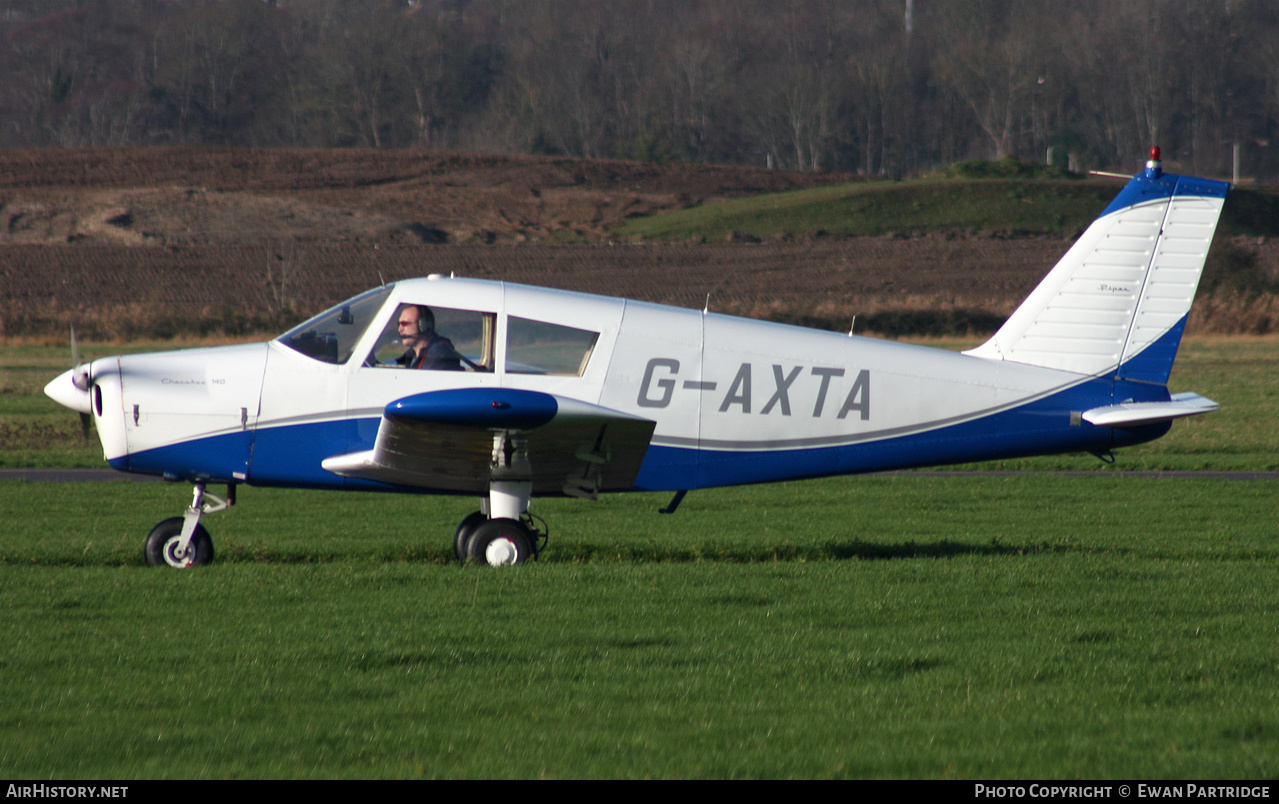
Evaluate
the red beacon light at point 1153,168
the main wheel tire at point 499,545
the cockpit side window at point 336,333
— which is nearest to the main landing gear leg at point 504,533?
the main wheel tire at point 499,545

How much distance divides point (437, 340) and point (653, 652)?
11.2 ft

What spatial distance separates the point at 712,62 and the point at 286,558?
11571cm

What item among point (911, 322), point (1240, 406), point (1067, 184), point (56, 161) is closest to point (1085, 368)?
point (1240, 406)

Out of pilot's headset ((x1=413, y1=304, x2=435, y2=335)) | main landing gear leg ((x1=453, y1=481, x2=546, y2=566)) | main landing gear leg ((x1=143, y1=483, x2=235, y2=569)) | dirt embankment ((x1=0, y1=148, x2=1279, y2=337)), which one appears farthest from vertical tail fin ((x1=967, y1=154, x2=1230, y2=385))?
dirt embankment ((x1=0, y1=148, x2=1279, y2=337))

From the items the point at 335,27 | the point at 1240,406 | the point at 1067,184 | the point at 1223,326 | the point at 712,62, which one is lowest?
the point at 1240,406

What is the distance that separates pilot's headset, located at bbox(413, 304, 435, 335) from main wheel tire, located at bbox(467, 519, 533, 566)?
1481 mm

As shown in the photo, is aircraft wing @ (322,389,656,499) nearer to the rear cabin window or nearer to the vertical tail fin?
the rear cabin window

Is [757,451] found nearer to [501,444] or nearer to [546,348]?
[546,348]

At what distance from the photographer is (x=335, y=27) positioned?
493 ft

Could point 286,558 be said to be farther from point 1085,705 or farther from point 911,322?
point 911,322

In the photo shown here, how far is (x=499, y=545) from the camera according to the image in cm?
938

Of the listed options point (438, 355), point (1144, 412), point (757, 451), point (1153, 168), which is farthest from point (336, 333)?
point (1153, 168)

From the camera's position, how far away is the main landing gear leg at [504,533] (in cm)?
936
